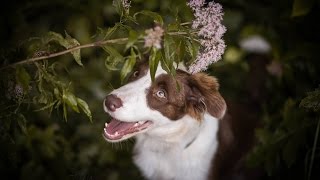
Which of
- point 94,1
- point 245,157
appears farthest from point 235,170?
point 94,1

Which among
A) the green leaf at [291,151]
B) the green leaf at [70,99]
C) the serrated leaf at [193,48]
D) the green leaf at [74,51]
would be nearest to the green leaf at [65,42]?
the green leaf at [74,51]

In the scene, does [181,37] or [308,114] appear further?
[308,114]

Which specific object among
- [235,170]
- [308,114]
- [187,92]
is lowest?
[235,170]

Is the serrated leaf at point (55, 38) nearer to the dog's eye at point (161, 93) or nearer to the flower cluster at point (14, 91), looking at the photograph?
the flower cluster at point (14, 91)

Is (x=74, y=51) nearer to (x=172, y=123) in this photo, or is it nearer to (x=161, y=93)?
(x=161, y=93)

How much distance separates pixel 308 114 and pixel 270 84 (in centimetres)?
82

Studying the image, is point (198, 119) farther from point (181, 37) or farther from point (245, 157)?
point (181, 37)

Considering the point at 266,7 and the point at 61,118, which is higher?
the point at 266,7

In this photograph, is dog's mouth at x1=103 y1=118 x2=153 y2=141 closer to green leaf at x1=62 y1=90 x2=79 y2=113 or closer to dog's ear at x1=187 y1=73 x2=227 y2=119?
dog's ear at x1=187 y1=73 x2=227 y2=119

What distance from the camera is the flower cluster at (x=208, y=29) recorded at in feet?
7.23

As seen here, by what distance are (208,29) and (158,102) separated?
768 mm

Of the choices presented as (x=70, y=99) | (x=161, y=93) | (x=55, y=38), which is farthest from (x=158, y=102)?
(x=55, y=38)

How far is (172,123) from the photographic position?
311 cm

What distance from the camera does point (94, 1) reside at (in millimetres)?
2955
